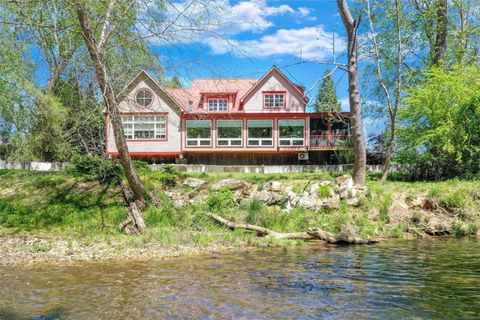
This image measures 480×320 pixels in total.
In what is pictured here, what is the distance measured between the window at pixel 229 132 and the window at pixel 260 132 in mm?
788

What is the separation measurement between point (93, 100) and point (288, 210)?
828cm

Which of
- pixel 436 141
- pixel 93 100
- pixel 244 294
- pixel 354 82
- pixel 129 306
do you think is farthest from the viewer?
pixel 436 141

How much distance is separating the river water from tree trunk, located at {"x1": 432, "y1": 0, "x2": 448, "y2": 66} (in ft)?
58.3

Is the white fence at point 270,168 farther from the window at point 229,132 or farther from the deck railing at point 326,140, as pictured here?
the window at point 229,132

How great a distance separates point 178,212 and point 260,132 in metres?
17.5

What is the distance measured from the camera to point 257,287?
8.64m

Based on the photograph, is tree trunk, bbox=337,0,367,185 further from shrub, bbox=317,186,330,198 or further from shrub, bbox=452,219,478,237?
shrub, bbox=452,219,478,237

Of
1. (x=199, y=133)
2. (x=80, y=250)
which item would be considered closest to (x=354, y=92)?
(x=80, y=250)

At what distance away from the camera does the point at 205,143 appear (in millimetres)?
34281

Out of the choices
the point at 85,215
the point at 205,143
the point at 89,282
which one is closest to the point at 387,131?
the point at 205,143

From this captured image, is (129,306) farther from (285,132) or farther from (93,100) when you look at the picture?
(285,132)

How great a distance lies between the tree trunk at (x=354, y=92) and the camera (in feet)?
67.9

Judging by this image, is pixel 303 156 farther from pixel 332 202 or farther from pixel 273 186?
pixel 332 202

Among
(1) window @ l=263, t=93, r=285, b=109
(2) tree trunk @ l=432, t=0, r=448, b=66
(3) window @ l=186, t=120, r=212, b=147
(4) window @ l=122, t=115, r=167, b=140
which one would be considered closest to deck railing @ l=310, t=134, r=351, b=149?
(1) window @ l=263, t=93, r=285, b=109
